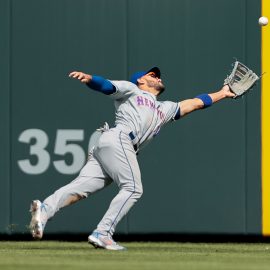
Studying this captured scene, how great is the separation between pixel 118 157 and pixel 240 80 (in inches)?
55.0

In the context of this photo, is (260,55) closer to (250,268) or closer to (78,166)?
(78,166)

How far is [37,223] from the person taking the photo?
298 inches

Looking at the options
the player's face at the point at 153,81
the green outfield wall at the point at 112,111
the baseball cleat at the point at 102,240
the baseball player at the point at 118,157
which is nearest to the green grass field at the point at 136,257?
the baseball cleat at the point at 102,240

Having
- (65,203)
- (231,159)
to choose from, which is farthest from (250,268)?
(231,159)

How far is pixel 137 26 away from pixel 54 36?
0.76m

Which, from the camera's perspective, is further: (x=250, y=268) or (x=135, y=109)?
(x=135, y=109)

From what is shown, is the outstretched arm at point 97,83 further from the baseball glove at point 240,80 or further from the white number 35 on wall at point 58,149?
the white number 35 on wall at point 58,149

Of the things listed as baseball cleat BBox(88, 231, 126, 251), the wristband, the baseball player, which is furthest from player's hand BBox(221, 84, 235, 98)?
baseball cleat BBox(88, 231, 126, 251)

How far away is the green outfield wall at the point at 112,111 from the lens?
998 centimetres

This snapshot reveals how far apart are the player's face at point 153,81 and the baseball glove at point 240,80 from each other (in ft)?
1.93

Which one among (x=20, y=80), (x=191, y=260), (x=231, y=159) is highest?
(x=20, y=80)

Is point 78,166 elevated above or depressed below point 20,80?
below

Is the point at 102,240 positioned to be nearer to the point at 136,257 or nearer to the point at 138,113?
the point at 136,257

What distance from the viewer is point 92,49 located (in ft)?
32.9
